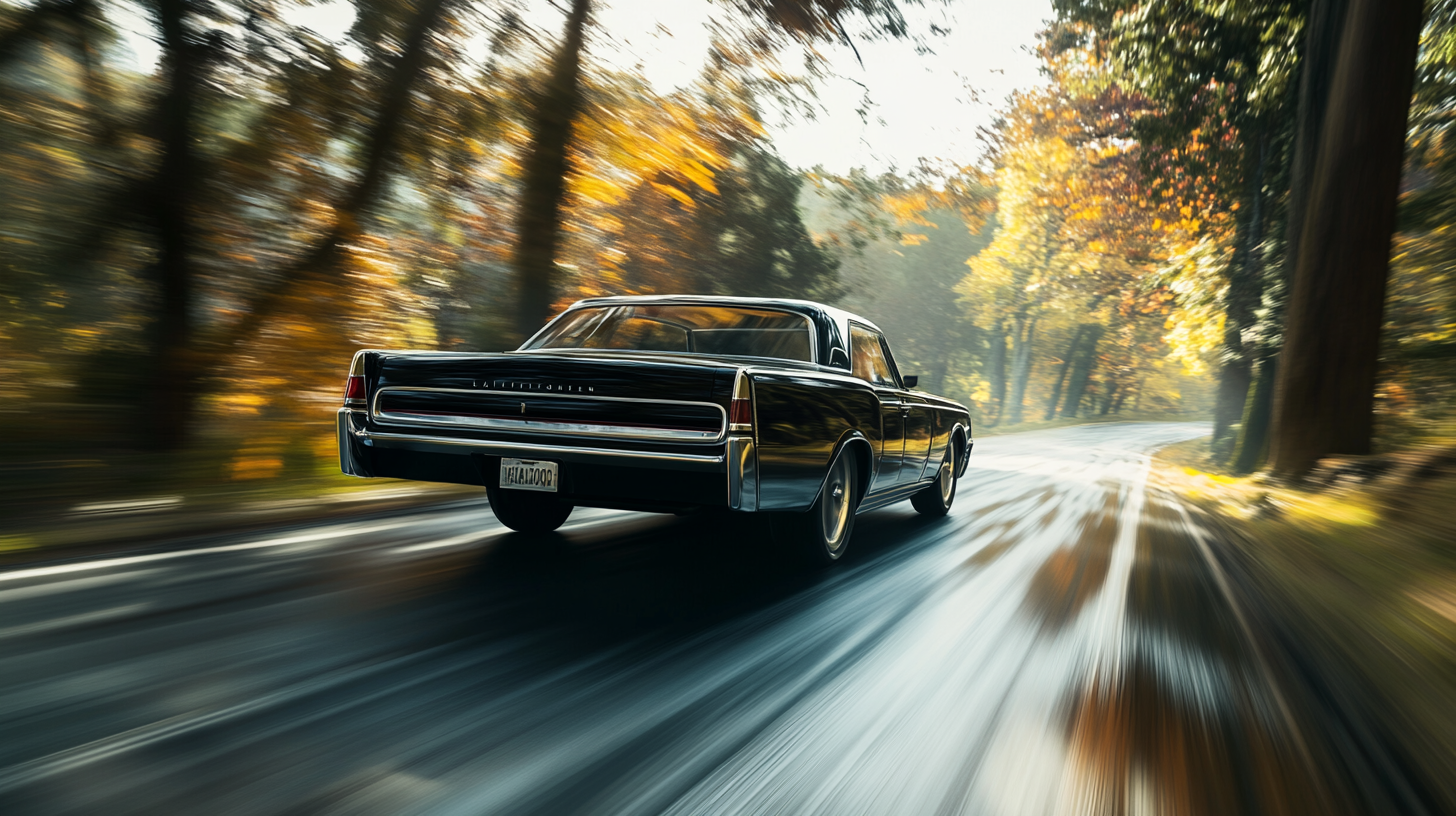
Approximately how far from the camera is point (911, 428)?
7.30 meters

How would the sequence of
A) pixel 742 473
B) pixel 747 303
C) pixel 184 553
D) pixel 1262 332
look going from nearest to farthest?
1. pixel 742 473
2. pixel 184 553
3. pixel 747 303
4. pixel 1262 332

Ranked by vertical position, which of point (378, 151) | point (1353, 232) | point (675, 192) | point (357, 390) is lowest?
point (357, 390)

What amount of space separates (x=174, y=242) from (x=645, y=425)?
6097 mm

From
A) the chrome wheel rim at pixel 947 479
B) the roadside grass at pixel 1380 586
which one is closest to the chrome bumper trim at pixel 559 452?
the roadside grass at pixel 1380 586

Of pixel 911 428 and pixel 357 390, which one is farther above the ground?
pixel 357 390

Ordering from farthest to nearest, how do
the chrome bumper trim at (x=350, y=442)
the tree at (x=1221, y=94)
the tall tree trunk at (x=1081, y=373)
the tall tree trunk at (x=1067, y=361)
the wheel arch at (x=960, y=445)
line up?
the tall tree trunk at (x=1081, y=373)
the tall tree trunk at (x=1067, y=361)
the tree at (x=1221, y=94)
the wheel arch at (x=960, y=445)
the chrome bumper trim at (x=350, y=442)

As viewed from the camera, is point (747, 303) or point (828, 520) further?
point (747, 303)

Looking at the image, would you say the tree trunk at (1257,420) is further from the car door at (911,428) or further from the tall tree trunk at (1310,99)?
the car door at (911,428)

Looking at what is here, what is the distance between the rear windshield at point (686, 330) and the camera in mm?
6227

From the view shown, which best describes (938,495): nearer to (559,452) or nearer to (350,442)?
(559,452)

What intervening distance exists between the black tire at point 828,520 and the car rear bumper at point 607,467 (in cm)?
102

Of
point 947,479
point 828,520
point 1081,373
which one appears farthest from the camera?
point 1081,373

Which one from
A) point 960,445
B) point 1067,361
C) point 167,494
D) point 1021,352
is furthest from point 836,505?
point 1067,361

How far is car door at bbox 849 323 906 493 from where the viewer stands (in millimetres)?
6504
